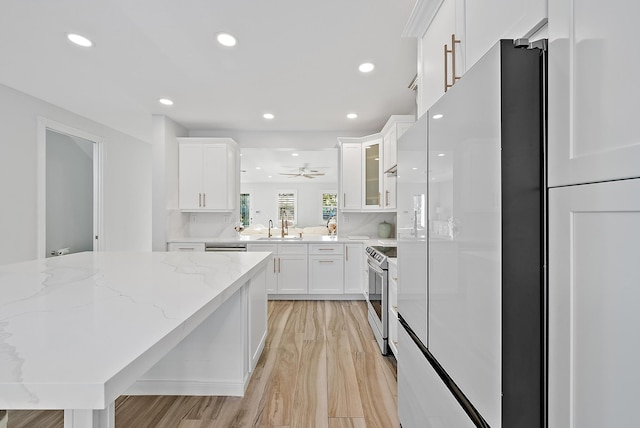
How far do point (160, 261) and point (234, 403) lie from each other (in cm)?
104

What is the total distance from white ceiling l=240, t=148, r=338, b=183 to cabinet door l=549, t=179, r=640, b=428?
16.2ft

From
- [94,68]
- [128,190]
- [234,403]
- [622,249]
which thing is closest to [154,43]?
[94,68]

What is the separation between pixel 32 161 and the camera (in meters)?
3.44

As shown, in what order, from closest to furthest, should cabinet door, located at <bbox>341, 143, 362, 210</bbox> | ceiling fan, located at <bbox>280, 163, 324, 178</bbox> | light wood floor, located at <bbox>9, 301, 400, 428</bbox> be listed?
light wood floor, located at <bbox>9, 301, 400, 428</bbox>
cabinet door, located at <bbox>341, 143, 362, 210</bbox>
ceiling fan, located at <bbox>280, 163, 324, 178</bbox>

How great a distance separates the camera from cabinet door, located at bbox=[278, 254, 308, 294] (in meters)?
4.26

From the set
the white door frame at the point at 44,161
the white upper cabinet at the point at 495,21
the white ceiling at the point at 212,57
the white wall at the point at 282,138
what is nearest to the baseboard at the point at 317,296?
the white wall at the point at 282,138

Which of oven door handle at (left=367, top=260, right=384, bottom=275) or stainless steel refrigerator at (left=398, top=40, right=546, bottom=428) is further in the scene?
oven door handle at (left=367, top=260, right=384, bottom=275)

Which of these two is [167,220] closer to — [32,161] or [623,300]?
[32,161]

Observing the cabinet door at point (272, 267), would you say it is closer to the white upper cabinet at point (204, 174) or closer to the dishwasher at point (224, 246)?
the dishwasher at point (224, 246)

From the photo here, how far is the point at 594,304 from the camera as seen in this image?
1.86ft

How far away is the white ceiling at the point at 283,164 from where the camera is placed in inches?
259

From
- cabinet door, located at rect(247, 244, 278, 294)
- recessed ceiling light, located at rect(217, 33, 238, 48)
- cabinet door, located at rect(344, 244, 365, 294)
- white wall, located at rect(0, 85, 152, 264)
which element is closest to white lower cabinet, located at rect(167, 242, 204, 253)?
cabinet door, located at rect(247, 244, 278, 294)

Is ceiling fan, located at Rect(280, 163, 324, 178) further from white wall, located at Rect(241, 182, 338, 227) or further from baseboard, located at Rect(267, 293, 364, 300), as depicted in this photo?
baseboard, located at Rect(267, 293, 364, 300)

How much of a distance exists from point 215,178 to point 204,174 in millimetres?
170
